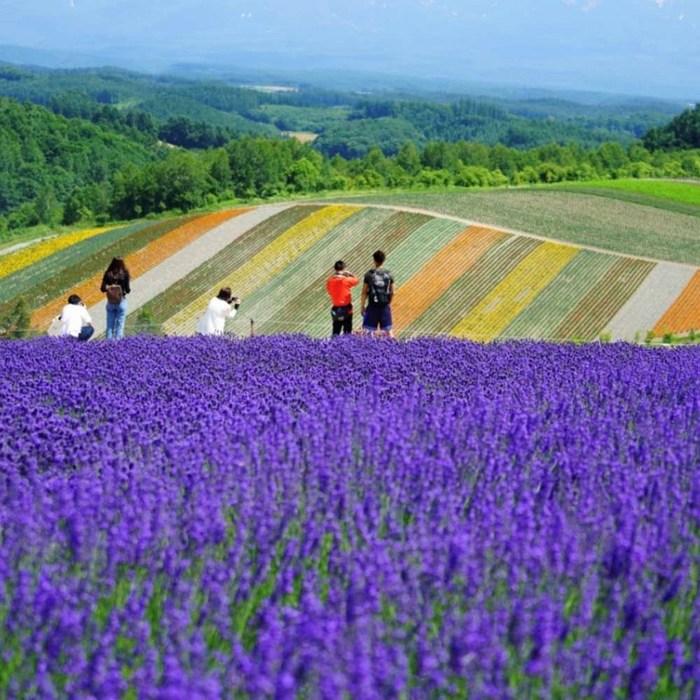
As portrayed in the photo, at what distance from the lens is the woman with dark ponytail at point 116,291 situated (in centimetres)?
1558

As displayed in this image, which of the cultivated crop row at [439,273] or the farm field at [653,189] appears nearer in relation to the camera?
the cultivated crop row at [439,273]

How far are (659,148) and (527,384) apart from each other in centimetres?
13467

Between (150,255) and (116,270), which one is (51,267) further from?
(116,270)

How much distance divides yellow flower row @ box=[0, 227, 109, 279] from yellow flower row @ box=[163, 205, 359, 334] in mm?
10990

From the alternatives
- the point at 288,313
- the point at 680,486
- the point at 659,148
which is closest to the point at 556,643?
the point at 680,486

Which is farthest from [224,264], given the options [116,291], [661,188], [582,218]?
[661,188]

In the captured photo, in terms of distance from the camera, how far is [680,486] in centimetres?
570

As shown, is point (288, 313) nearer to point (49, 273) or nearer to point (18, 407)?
point (49, 273)

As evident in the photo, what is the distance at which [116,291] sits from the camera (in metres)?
15.6

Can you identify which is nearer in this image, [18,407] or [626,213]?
[18,407]

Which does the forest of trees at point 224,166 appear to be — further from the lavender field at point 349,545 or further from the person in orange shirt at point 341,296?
the lavender field at point 349,545

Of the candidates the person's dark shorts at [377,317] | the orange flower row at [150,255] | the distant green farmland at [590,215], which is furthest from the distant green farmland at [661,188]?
the person's dark shorts at [377,317]

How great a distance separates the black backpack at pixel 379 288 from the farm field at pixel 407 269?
1831cm

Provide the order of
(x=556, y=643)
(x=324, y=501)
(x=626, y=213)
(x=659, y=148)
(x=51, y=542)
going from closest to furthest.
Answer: (x=556, y=643) < (x=51, y=542) < (x=324, y=501) < (x=626, y=213) < (x=659, y=148)
